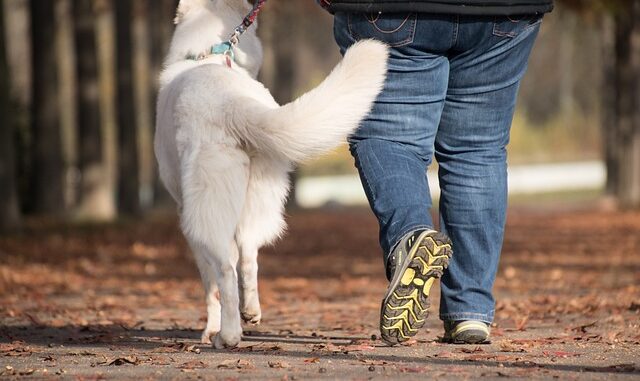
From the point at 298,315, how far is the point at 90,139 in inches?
594

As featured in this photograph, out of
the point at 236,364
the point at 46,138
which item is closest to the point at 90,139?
the point at 46,138

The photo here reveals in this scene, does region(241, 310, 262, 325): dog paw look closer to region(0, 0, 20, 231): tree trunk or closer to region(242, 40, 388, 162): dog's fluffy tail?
region(242, 40, 388, 162): dog's fluffy tail

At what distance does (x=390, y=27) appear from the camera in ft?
17.3

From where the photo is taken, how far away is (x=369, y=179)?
5.36 meters

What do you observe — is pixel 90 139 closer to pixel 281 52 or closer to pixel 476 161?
pixel 281 52

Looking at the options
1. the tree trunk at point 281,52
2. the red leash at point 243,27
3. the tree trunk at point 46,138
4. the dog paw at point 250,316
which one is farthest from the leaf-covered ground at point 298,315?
the tree trunk at point 281,52

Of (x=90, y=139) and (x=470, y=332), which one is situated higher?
(x=470, y=332)

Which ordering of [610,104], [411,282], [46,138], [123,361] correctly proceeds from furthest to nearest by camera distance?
[610,104], [46,138], [123,361], [411,282]

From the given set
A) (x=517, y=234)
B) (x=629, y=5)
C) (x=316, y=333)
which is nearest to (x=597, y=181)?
(x=629, y=5)

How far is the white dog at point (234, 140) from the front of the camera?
5094mm

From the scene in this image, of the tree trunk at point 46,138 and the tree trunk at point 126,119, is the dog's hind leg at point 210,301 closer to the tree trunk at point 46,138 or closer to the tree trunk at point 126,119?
the tree trunk at point 46,138

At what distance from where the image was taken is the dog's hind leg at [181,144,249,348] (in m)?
5.44

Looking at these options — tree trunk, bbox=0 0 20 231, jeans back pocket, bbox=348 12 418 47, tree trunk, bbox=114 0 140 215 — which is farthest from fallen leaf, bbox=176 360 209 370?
tree trunk, bbox=114 0 140 215

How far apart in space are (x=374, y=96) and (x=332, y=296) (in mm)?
4914
